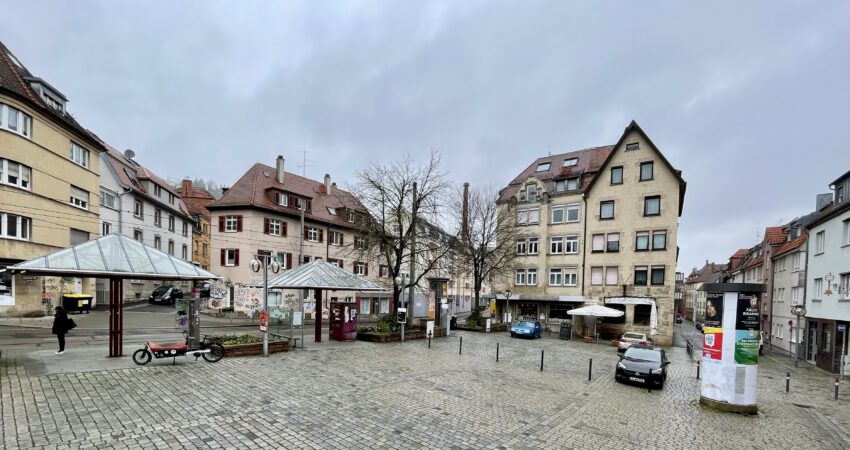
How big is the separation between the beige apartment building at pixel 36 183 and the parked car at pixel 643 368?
30.4m

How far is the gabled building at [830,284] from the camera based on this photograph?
68.4 ft

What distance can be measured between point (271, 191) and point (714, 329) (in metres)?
34.0

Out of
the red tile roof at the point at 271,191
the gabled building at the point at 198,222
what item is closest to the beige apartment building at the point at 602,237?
the red tile roof at the point at 271,191

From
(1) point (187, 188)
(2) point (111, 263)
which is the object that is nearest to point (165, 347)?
(2) point (111, 263)

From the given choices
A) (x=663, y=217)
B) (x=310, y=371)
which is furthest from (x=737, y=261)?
(x=310, y=371)

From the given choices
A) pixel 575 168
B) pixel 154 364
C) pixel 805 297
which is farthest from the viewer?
pixel 575 168

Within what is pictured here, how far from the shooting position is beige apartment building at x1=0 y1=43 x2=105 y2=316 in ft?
71.4

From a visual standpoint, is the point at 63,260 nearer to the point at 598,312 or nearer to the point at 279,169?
the point at 279,169

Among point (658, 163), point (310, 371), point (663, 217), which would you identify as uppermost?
point (658, 163)

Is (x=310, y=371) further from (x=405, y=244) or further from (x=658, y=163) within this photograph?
(x=658, y=163)

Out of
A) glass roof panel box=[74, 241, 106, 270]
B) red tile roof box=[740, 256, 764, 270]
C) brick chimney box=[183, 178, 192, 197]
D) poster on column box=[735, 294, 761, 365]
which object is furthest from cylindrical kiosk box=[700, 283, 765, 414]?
brick chimney box=[183, 178, 192, 197]

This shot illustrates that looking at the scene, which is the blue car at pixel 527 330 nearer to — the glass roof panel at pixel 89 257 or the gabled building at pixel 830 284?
the gabled building at pixel 830 284

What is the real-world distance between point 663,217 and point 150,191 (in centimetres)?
4558

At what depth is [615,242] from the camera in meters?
33.4
